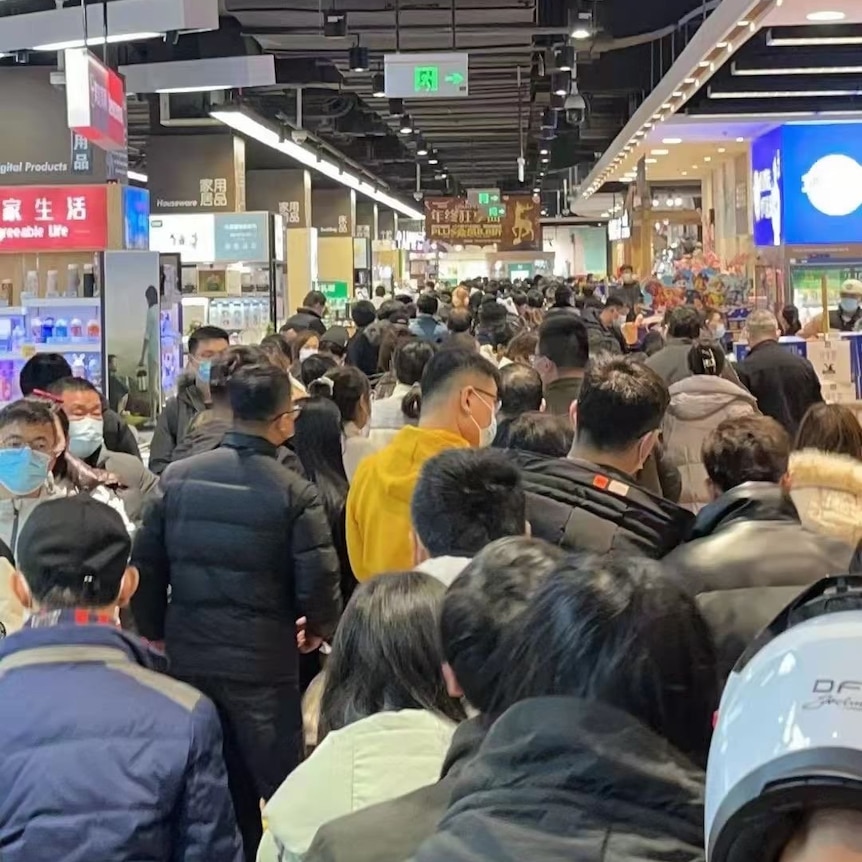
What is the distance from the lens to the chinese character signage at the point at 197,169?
17.3 meters

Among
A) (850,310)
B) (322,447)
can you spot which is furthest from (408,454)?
(850,310)

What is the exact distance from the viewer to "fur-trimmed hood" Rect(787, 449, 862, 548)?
314cm

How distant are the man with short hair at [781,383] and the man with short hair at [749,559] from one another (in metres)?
4.19

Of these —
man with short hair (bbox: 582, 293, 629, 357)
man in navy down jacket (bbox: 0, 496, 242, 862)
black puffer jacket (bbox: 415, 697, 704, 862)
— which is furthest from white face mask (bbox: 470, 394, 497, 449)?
man with short hair (bbox: 582, 293, 629, 357)

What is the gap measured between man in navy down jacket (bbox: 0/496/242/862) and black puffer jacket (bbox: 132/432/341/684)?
132 cm

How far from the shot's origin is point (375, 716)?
213 centimetres

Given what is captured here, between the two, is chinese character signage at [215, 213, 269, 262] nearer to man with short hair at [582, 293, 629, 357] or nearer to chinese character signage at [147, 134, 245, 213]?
chinese character signage at [147, 134, 245, 213]

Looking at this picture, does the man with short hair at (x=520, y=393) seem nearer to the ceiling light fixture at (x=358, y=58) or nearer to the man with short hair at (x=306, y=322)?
the man with short hair at (x=306, y=322)

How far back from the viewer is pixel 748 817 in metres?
0.94

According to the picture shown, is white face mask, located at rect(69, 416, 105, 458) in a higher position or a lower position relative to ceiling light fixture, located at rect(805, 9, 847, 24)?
lower

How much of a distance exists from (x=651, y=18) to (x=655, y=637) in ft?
46.6

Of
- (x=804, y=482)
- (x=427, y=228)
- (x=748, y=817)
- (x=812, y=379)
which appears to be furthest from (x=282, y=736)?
(x=427, y=228)

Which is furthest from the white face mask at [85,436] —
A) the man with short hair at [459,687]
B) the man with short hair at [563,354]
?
the man with short hair at [459,687]

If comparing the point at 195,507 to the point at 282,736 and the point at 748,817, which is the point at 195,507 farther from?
the point at 748,817
